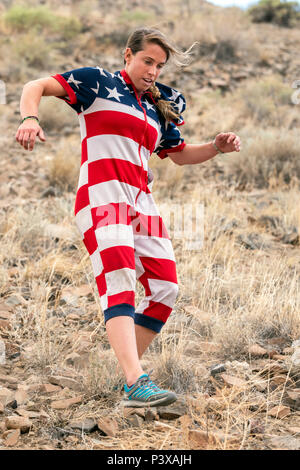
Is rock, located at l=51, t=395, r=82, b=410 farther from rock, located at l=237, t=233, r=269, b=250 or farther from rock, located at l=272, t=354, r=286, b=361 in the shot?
rock, located at l=237, t=233, r=269, b=250

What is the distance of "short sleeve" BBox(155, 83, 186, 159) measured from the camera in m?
3.04

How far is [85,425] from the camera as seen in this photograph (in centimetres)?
252

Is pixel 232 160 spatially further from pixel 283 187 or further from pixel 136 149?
pixel 136 149

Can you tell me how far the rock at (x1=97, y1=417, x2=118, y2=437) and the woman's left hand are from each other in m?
1.47

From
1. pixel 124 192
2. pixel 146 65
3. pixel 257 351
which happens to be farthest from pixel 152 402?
pixel 146 65

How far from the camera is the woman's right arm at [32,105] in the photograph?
2367 mm

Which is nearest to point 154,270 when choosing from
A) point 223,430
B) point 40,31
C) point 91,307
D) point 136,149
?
point 136,149

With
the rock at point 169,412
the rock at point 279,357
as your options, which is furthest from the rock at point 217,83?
the rock at point 169,412

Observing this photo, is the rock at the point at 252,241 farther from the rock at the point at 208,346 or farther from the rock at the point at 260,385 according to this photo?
the rock at the point at 260,385

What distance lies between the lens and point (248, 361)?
328 cm

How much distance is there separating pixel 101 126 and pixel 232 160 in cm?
515

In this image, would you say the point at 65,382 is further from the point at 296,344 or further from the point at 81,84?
the point at 81,84

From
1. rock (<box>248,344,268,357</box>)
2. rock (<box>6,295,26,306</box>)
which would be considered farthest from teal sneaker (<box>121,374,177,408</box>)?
rock (<box>6,295,26,306</box>)

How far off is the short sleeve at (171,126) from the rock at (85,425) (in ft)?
4.81
